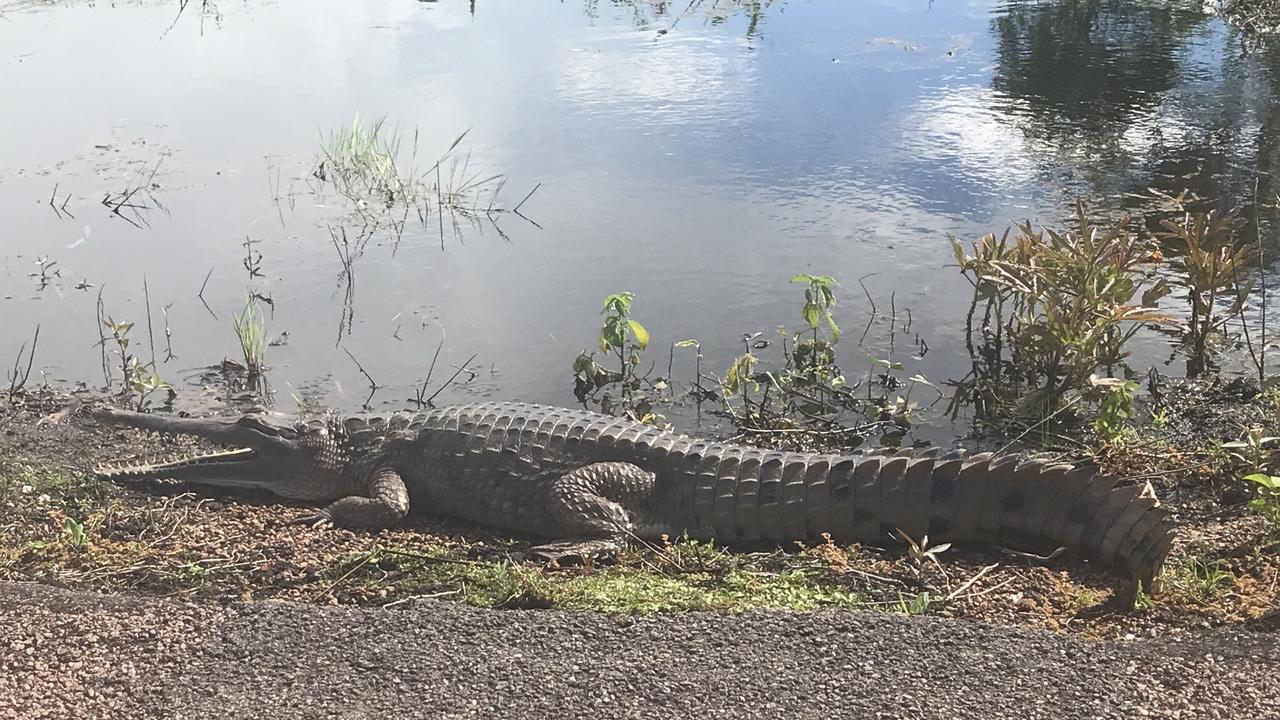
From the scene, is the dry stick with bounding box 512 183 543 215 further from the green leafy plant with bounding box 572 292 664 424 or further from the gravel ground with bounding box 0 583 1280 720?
the gravel ground with bounding box 0 583 1280 720

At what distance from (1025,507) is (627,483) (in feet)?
5.35

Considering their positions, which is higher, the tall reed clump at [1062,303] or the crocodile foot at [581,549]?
the tall reed clump at [1062,303]

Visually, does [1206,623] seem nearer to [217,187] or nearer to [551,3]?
[217,187]

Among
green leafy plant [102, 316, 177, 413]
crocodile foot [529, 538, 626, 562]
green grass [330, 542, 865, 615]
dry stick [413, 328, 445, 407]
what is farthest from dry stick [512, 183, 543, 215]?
green grass [330, 542, 865, 615]

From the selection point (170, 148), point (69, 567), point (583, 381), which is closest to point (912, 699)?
point (69, 567)

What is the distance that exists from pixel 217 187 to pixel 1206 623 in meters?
8.37

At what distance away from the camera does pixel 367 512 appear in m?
5.06

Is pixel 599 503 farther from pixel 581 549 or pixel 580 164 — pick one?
pixel 580 164

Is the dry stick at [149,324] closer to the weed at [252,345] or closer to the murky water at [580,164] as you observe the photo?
the murky water at [580,164]

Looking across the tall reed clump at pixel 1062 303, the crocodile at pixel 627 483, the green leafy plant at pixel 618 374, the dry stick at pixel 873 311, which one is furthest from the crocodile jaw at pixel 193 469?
the tall reed clump at pixel 1062 303

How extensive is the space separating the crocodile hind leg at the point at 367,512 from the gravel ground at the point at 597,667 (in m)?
1.36

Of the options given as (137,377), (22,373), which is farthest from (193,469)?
(22,373)

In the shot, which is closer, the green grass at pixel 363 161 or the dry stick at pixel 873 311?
the dry stick at pixel 873 311

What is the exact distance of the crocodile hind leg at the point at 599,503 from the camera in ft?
15.6
